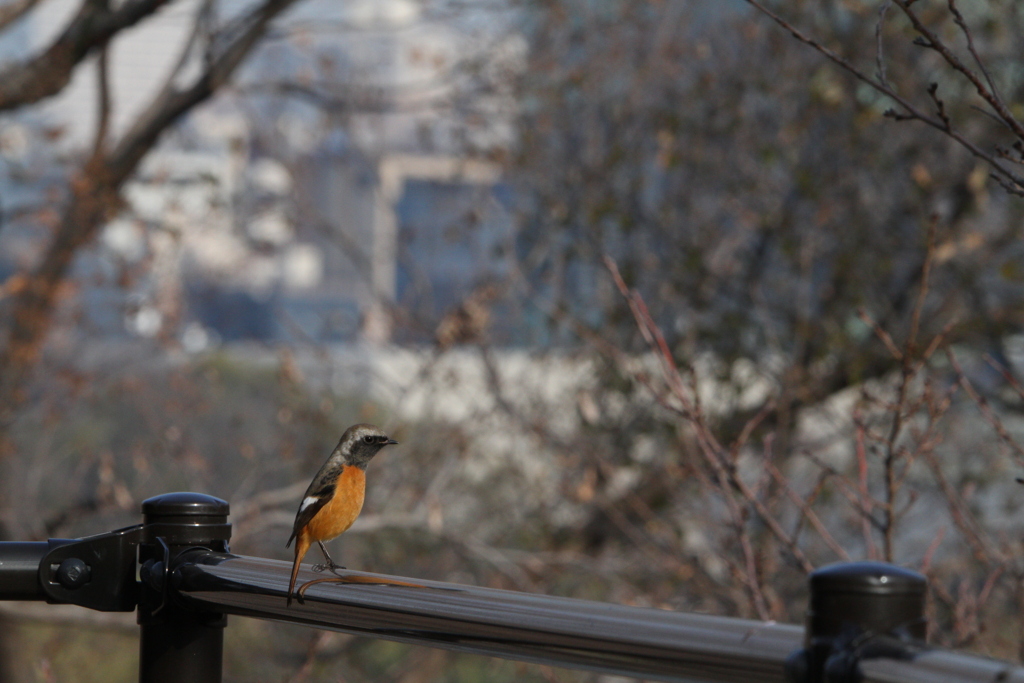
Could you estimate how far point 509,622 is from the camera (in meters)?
1.04

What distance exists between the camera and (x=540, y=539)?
735 centimetres

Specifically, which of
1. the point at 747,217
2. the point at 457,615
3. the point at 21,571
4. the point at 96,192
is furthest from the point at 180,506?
the point at 96,192

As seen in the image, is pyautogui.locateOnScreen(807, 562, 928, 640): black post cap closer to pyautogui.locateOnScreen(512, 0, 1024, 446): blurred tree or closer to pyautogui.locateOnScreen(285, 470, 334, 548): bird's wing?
pyautogui.locateOnScreen(285, 470, 334, 548): bird's wing

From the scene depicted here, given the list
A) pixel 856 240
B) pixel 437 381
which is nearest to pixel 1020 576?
pixel 856 240

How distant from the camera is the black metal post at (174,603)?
4.76 feet

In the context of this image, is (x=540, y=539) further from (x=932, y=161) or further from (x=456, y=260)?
(x=932, y=161)

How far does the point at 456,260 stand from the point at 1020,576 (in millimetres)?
6335

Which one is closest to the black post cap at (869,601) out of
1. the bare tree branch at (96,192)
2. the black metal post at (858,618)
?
the black metal post at (858,618)

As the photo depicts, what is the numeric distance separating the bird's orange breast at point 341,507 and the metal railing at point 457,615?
0.21 feet

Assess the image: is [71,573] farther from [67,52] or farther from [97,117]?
[97,117]

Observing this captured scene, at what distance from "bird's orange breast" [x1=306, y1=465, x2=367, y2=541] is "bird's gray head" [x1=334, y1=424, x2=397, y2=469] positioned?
2 cm

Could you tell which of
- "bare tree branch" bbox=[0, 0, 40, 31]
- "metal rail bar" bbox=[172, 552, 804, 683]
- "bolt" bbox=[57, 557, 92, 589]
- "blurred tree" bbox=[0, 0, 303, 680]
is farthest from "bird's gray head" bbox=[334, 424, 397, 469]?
"bare tree branch" bbox=[0, 0, 40, 31]

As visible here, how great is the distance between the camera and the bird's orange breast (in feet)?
4.49

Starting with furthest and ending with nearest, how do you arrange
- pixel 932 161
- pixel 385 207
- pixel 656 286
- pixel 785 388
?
pixel 385 207 → pixel 656 286 → pixel 932 161 → pixel 785 388
